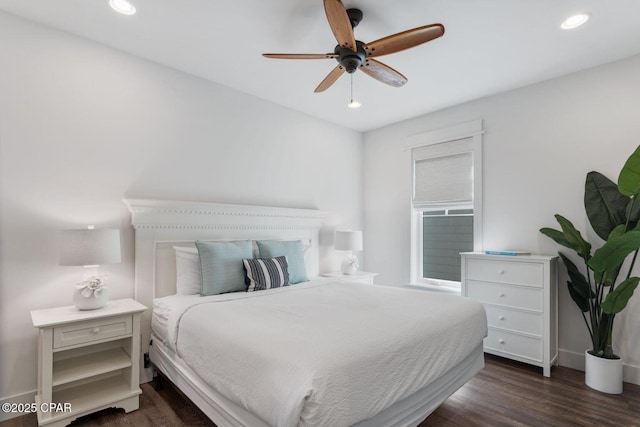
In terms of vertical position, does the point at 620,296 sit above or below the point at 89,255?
below

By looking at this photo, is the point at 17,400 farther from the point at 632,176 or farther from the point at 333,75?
the point at 632,176

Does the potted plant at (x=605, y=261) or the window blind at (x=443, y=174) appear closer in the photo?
the potted plant at (x=605, y=261)

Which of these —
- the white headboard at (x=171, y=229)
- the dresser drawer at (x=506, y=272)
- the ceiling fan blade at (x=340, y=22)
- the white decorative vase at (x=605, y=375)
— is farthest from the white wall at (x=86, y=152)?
the white decorative vase at (x=605, y=375)

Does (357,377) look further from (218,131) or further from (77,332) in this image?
(218,131)

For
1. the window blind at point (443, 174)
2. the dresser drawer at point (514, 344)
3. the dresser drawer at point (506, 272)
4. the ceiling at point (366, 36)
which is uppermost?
the ceiling at point (366, 36)

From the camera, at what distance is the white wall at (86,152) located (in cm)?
230

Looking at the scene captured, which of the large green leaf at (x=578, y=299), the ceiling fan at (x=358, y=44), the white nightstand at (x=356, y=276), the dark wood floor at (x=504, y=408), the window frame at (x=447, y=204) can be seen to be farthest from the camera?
the white nightstand at (x=356, y=276)

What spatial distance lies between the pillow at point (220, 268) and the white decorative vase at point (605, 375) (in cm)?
294

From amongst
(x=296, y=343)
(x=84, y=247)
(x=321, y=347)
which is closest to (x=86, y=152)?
(x=84, y=247)

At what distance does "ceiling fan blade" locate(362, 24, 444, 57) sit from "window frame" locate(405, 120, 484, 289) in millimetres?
2115

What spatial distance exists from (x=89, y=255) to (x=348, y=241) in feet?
8.92

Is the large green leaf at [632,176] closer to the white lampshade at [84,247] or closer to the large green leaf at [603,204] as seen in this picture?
the large green leaf at [603,204]

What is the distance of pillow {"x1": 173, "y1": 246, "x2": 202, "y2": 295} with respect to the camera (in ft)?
9.14

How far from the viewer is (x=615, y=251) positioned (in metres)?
2.39
